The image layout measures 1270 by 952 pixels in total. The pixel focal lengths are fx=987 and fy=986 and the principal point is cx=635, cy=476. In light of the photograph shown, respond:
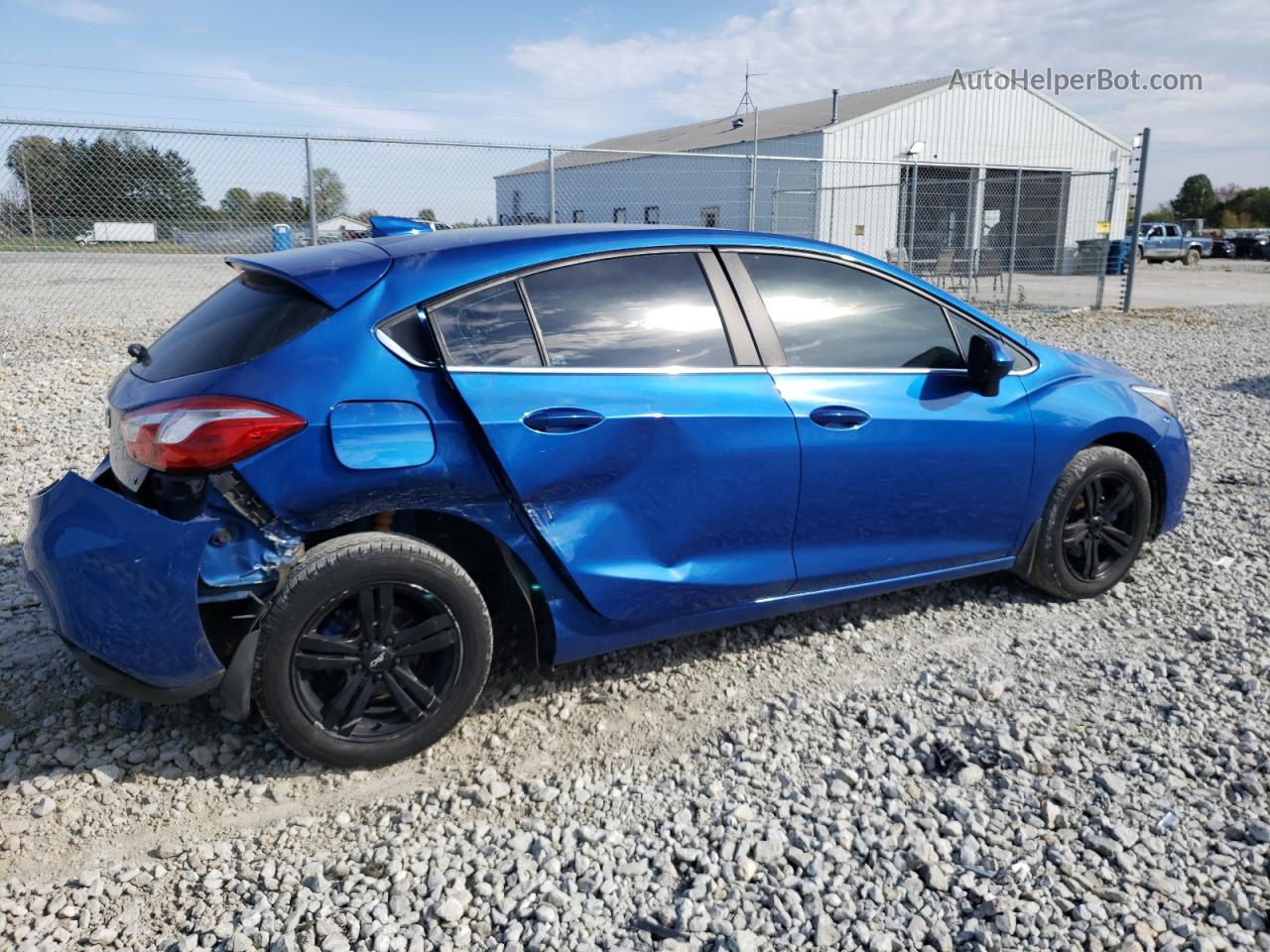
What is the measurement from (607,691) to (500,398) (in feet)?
3.87

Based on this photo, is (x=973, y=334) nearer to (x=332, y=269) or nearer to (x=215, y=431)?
(x=332, y=269)

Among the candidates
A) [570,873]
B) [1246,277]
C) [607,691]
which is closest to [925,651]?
[607,691]

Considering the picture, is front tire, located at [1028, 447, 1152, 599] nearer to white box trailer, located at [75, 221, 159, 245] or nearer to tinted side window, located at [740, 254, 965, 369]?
tinted side window, located at [740, 254, 965, 369]

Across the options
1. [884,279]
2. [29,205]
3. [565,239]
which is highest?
[29,205]

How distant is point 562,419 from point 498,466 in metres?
0.24

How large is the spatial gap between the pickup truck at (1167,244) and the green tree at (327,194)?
37.2 m

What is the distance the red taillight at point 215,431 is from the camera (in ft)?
8.66

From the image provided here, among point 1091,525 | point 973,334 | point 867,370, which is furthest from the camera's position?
point 1091,525

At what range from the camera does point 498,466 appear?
288 centimetres

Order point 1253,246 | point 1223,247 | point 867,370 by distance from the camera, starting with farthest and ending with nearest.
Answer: point 1223,247 → point 1253,246 → point 867,370

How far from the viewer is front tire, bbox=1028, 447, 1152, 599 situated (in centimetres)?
401

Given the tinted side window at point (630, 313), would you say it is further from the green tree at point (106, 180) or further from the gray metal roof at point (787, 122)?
the gray metal roof at point (787, 122)

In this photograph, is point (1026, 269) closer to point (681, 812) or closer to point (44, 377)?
point (44, 377)

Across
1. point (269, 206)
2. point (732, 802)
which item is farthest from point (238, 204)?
point (732, 802)
